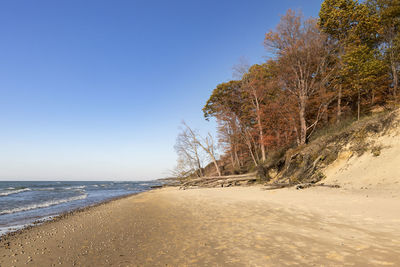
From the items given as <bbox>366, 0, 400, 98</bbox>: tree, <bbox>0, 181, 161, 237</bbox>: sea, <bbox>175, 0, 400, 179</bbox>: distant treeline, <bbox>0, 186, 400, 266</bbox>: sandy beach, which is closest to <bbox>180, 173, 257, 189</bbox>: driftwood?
<bbox>175, 0, 400, 179</bbox>: distant treeline

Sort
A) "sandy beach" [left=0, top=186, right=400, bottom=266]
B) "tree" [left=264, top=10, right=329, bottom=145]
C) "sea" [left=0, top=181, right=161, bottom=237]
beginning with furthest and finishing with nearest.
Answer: "tree" [left=264, top=10, right=329, bottom=145]
"sea" [left=0, top=181, right=161, bottom=237]
"sandy beach" [left=0, top=186, right=400, bottom=266]

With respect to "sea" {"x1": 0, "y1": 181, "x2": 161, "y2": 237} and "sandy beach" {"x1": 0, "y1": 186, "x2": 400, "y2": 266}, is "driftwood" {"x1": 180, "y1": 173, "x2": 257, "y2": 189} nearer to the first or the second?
"sea" {"x1": 0, "y1": 181, "x2": 161, "y2": 237}

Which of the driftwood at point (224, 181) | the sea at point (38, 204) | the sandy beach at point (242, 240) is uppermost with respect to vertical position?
the driftwood at point (224, 181)

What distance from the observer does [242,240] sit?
4.66 meters

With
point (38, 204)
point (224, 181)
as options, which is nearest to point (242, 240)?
point (224, 181)

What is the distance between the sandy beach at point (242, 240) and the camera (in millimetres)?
3662

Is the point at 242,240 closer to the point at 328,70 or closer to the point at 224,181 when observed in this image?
the point at 224,181

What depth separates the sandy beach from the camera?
3662mm

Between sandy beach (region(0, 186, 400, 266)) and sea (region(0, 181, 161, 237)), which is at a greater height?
sandy beach (region(0, 186, 400, 266))

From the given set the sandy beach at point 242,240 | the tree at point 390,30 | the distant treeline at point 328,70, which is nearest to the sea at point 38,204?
the sandy beach at point 242,240

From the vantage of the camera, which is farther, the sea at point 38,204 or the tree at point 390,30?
the tree at point 390,30

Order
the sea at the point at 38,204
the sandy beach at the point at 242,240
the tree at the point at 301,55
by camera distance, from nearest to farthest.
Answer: the sandy beach at the point at 242,240
the sea at the point at 38,204
the tree at the point at 301,55

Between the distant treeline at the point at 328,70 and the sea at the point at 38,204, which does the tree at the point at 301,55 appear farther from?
the sea at the point at 38,204

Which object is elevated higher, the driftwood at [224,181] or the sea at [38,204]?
the driftwood at [224,181]
